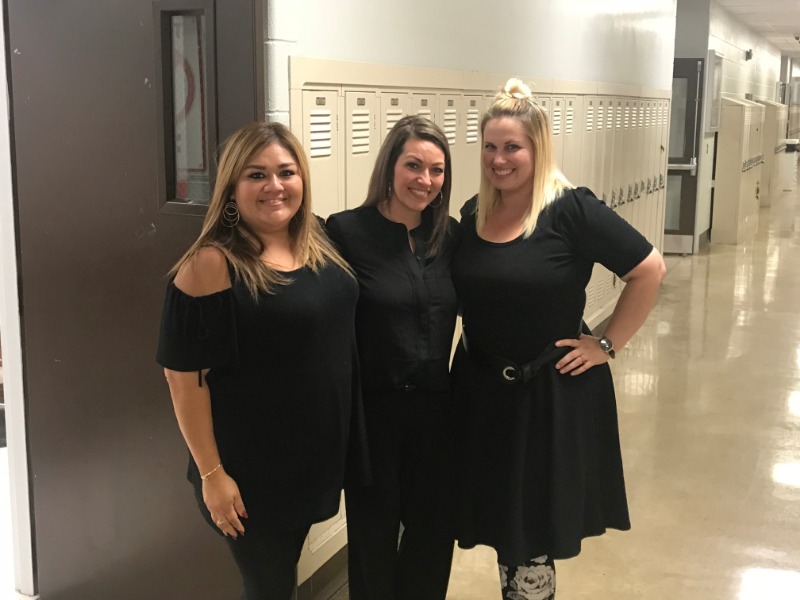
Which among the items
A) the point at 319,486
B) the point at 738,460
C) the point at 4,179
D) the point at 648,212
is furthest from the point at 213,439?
the point at 648,212

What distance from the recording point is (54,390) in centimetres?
279

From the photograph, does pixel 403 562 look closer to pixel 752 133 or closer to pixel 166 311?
pixel 166 311

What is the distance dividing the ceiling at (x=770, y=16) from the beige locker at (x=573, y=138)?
5.89m

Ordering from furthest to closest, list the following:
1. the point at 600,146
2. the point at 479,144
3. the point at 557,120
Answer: the point at 600,146 → the point at 557,120 → the point at 479,144

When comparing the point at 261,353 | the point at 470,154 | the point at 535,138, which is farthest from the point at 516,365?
the point at 470,154

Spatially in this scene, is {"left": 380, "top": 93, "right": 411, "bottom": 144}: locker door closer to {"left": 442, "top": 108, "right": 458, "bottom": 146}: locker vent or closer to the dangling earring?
{"left": 442, "top": 108, "right": 458, "bottom": 146}: locker vent

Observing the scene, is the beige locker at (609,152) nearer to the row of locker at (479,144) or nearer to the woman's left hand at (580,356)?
the row of locker at (479,144)

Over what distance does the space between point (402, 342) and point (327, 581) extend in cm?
130

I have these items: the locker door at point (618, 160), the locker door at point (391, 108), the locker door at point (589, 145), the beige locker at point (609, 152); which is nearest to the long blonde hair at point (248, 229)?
the locker door at point (391, 108)

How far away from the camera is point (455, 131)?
365 cm

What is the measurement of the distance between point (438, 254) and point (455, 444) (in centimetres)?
51

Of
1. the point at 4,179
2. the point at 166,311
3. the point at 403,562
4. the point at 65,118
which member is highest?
the point at 65,118

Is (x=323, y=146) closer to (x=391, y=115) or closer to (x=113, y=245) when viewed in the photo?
(x=391, y=115)

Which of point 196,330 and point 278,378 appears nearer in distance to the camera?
point 196,330
